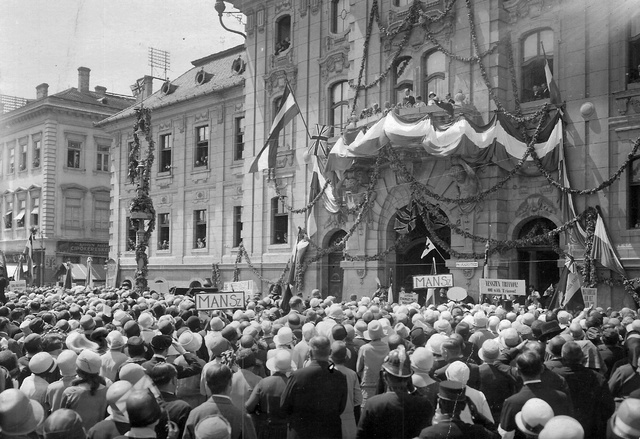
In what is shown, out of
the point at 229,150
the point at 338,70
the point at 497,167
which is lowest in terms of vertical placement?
the point at 497,167

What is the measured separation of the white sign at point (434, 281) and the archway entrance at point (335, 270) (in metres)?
10.1

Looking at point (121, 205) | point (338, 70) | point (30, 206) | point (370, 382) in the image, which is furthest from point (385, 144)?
point (30, 206)

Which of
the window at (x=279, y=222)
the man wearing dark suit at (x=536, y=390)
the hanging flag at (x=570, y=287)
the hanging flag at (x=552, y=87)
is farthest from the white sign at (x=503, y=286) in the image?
the window at (x=279, y=222)

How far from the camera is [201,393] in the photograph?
7727 mm

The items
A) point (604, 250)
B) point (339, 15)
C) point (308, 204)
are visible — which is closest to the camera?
point (604, 250)

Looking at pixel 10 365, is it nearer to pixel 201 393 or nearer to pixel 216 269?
pixel 201 393

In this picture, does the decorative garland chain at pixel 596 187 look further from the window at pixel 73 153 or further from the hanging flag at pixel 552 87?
the window at pixel 73 153

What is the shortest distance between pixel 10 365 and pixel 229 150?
87.6 ft

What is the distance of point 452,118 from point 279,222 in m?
10.6

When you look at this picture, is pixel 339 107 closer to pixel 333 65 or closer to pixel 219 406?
pixel 333 65

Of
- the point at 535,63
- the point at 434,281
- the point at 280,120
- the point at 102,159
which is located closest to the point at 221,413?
the point at 434,281

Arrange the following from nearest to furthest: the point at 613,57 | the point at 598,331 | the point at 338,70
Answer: the point at 598,331
the point at 613,57
the point at 338,70

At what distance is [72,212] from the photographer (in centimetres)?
5134

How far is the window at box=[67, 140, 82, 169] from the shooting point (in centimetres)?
5097
